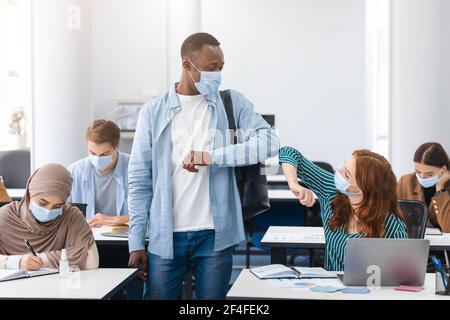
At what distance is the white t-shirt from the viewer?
2.74 metres

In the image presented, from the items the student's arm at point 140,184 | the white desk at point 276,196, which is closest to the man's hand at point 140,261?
the student's arm at point 140,184

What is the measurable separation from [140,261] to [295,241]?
100cm

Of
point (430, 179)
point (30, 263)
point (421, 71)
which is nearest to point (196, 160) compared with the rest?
point (30, 263)

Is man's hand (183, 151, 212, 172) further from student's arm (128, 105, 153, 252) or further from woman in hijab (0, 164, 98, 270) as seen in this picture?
woman in hijab (0, 164, 98, 270)

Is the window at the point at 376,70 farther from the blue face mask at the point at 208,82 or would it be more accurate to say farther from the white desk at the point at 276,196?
the blue face mask at the point at 208,82

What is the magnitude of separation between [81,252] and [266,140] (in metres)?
0.90

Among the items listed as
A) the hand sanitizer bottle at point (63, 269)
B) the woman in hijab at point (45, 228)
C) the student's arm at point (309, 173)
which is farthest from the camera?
the student's arm at point (309, 173)

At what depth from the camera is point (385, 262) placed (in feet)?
8.04

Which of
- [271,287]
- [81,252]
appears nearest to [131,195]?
[81,252]

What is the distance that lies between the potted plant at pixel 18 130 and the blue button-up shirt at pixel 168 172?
18.0 feet

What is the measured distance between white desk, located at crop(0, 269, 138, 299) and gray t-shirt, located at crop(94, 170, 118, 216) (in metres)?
1.16

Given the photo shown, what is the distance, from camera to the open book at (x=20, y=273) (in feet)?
8.57
